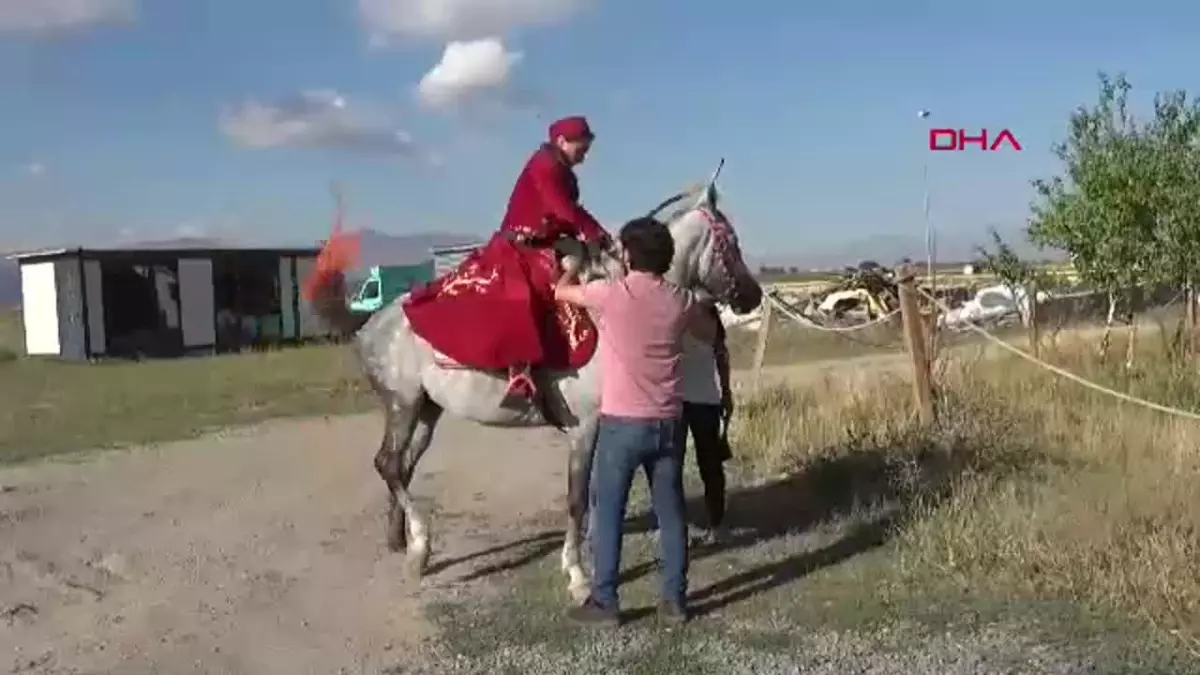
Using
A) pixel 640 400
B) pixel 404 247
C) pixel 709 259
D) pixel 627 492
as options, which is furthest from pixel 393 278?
pixel 640 400

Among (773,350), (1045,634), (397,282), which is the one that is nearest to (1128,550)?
(1045,634)

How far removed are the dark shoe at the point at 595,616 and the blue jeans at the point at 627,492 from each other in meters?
0.03

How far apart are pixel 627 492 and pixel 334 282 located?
3859 mm

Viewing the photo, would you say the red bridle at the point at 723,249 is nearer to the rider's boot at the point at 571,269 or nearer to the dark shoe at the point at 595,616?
the rider's boot at the point at 571,269

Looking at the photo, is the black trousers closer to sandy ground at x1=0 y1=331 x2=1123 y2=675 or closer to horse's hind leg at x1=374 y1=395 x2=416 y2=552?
sandy ground at x1=0 y1=331 x2=1123 y2=675

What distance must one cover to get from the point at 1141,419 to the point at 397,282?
28104 millimetres

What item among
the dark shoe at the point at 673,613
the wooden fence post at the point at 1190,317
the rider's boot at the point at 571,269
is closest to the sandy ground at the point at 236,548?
the dark shoe at the point at 673,613

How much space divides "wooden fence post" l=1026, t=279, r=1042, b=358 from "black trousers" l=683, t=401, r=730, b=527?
5.37 m

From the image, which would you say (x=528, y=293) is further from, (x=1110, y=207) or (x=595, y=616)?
(x=1110, y=207)

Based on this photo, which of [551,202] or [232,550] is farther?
[232,550]

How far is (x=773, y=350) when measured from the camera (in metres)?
22.7

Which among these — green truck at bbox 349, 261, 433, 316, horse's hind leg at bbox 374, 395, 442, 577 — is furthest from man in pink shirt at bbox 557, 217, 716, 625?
green truck at bbox 349, 261, 433, 316

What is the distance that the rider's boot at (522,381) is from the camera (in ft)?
20.6

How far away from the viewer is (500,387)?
657 centimetres
